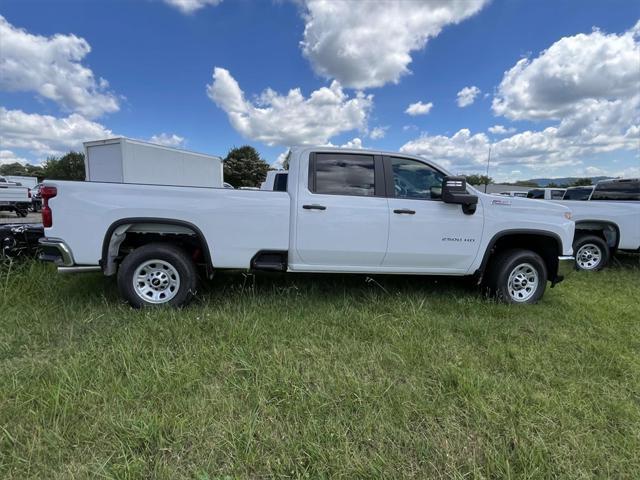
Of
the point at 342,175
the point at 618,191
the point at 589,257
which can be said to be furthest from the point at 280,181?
the point at 618,191

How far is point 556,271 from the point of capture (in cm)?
455

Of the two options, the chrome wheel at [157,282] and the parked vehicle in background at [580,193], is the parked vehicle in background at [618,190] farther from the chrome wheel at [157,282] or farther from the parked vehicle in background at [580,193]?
the chrome wheel at [157,282]

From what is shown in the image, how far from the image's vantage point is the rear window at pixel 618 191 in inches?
282

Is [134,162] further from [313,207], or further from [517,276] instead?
[517,276]

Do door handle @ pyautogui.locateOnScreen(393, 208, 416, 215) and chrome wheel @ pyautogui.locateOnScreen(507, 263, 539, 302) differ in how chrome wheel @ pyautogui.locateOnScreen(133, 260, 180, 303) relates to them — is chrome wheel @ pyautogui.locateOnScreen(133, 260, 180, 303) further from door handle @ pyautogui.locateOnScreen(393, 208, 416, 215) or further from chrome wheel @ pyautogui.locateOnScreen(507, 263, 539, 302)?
chrome wheel @ pyautogui.locateOnScreen(507, 263, 539, 302)

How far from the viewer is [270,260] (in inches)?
157

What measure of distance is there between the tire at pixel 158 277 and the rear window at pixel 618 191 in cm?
829

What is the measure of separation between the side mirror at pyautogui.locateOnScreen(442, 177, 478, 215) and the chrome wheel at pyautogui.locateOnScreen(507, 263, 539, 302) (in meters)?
1.19

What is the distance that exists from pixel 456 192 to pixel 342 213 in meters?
1.24

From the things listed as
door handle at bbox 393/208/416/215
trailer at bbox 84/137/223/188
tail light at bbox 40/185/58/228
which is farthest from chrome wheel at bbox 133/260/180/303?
trailer at bbox 84/137/223/188

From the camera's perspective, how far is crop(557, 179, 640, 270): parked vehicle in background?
262 inches

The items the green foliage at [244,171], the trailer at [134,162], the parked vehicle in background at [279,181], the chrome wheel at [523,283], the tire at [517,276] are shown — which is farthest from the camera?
the green foliage at [244,171]

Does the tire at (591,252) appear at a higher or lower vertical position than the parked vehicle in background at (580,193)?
lower

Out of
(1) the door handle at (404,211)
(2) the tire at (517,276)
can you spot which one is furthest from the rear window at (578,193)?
(1) the door handle at (404,211)
